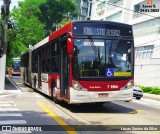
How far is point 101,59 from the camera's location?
13055 millimetres

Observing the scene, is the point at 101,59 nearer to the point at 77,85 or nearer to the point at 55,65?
the point at 77,85

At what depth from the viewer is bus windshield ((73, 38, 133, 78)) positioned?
12859 millimetres

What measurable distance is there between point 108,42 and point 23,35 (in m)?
33.6

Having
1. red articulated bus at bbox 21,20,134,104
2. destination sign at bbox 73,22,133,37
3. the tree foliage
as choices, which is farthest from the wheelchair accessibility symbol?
the tree foliage

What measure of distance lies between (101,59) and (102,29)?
1.19 meters

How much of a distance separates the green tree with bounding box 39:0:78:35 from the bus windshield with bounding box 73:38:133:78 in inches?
1571

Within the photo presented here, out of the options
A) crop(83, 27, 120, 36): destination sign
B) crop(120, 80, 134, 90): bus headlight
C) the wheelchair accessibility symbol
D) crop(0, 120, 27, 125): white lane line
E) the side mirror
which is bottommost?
crop(0, 120, 27, 125): white lane line

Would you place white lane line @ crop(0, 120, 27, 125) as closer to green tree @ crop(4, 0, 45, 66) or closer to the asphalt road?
the asphalt road

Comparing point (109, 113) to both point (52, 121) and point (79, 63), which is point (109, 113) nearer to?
point (79, 63)

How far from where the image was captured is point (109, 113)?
527 inches

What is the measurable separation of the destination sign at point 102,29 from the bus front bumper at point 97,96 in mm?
2105

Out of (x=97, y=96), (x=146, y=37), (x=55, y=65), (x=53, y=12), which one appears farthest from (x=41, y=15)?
(x=97, y=96)

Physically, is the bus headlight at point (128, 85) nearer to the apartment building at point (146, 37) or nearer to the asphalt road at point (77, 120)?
the asphalt road at point (77, 120)

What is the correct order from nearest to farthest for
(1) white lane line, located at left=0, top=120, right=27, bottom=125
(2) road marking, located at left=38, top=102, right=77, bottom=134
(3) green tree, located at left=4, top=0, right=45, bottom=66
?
1. (2) road marking, located at left=38, top=102, right=77, bottom=134
2. (1) white lane line, located at left=0, top=120, right=27, bottom=125
3. (3) green tree, located at left=4, top=0, right=45, bottom=66
